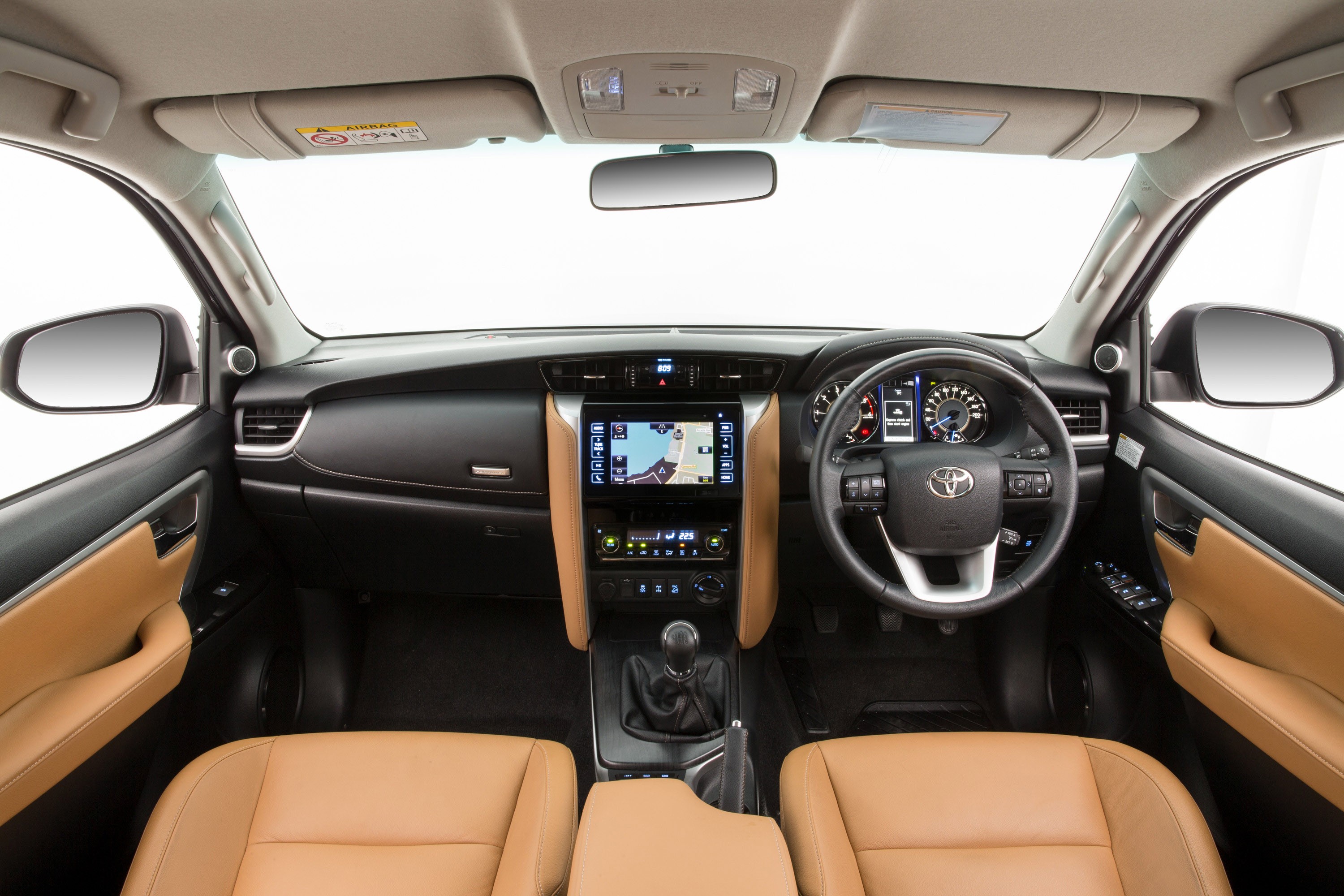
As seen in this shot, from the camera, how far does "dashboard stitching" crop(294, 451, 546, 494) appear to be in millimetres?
2184

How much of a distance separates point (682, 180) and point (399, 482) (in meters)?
1.37

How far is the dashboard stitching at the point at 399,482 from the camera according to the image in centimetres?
218

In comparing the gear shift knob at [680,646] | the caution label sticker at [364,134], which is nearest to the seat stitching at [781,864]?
the gear shift knob at [680,646]

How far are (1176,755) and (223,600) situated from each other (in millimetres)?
3027

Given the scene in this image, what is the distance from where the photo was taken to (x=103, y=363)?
189 centimetres

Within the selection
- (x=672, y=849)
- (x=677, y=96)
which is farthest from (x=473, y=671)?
(x=677, y=96)

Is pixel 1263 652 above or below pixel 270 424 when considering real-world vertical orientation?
below

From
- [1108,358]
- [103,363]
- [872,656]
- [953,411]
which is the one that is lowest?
[872,656]

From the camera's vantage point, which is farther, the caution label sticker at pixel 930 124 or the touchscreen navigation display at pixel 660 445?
the touchscreen navigation display at pixel 660 445

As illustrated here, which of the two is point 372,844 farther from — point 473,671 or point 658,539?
point 473,671

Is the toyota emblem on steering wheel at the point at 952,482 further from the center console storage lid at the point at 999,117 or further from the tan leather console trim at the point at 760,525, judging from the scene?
the center console storage lid at the point at 999,117

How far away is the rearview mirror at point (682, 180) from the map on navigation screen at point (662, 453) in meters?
0.71

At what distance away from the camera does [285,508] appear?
2.32m

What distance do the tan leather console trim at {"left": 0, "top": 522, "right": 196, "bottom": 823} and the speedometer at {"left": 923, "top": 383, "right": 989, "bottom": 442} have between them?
7.40 ft
